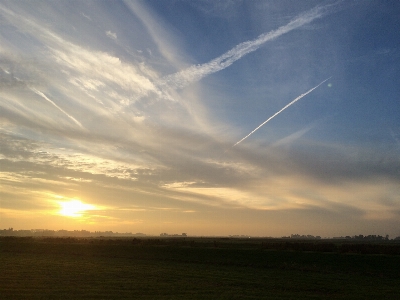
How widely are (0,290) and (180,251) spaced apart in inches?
1967

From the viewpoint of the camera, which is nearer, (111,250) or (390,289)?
(390,289)

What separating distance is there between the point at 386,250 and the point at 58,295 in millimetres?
62228

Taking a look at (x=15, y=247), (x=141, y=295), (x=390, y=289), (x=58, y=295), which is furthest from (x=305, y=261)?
(x=15, y=247)

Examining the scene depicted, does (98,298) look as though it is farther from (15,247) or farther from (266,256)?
(15,247)

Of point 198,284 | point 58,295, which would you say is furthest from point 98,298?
point 198,284

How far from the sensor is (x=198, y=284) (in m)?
32.3

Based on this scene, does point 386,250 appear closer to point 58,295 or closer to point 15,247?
point 58,295

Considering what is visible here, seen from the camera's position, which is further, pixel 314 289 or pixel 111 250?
pixel 111 250

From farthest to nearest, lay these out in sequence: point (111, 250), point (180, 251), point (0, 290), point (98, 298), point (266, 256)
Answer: point (111, 250) < point (180, 251) < point (266, 256) < point (0, 290) < point (98, 298)

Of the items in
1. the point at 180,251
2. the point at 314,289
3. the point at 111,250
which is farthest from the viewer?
the point at 111,250

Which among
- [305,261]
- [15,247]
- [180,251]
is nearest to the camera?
[305,261]

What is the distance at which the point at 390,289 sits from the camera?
1268 inches

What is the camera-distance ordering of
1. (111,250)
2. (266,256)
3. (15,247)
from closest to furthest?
(266,256), (111,250), (15,247)

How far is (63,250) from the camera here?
79.9 meters
